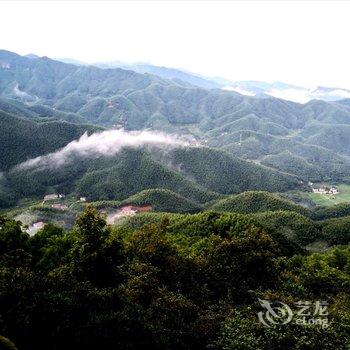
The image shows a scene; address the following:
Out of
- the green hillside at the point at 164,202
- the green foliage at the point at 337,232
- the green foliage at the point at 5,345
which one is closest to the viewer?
the green foliage at the point at 5,345

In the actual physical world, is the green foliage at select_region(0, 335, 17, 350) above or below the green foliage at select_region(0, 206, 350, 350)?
above

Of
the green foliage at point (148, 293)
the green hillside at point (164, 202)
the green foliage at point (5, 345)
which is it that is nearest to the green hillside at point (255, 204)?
the green hillside at point (164, 202)

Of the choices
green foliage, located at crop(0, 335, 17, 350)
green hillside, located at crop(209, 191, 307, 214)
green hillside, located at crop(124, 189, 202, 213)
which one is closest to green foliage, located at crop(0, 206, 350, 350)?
green foliage, located at crop(0, 335, 17, 350)

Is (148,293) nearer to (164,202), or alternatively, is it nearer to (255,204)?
(255,204)

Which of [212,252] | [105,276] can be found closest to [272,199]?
[212,252]

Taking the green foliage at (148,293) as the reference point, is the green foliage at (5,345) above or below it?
above

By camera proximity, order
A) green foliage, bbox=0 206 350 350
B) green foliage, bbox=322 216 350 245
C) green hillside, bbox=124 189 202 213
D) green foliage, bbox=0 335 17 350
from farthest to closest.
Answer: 1. green hillside, bbox=124 189 202 213
2. green foliage, bbox=322 216 350 245
3. green foliage, bbox=0 206 350 350
4. green foliage, bbox=0 335 17 350

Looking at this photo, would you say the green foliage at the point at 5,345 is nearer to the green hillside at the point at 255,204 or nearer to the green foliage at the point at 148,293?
the green foliage at the point at 148,293

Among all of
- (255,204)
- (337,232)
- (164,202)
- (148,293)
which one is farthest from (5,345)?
(164,202)

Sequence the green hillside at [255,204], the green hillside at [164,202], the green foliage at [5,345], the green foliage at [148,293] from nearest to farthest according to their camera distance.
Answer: the green foliage at [5,345] → the green foliage at [148,293] → the green hillside at [255,204] → the green hillside at [164,202]

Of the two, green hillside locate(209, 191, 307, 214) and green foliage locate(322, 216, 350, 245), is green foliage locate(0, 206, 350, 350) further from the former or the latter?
green hillside locate(209, 191, 307, 214)

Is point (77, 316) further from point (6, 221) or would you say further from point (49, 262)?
point (6, 221)
